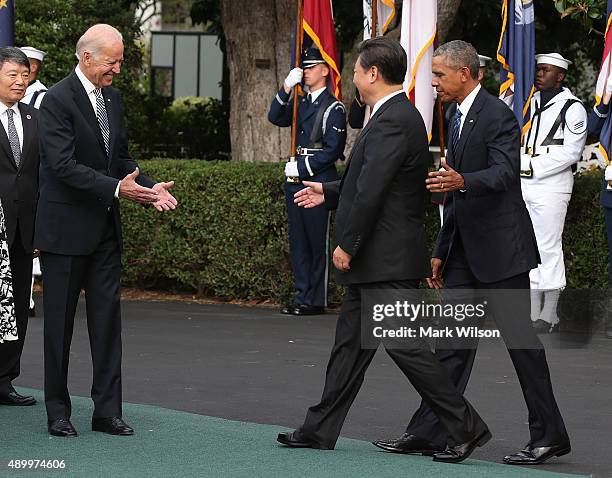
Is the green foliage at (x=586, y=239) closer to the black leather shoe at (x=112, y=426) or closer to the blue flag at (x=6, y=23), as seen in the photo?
the blue flag at (x=6, y=23)

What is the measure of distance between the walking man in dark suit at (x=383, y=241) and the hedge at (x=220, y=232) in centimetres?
552

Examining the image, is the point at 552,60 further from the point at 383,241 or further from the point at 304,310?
the point at 383,241

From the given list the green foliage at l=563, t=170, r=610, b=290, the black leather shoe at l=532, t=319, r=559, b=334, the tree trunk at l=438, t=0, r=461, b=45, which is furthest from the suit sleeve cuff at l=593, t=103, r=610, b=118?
the tree trunk at l=438, t=0, r=461, b=45

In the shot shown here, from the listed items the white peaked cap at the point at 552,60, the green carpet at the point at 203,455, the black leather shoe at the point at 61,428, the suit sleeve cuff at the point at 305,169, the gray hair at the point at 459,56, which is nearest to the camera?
the green carpet at the point at 203,455

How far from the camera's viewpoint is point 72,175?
6816 millimetres

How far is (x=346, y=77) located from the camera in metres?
15.6

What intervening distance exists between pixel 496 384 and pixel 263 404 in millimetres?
1682

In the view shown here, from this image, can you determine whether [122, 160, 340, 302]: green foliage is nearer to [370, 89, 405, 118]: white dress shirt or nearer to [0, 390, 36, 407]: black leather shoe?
[0, 390, 36, 407]: black leather shoe

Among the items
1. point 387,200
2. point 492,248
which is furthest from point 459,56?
point 492,248

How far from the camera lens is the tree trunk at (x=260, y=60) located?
560 inches

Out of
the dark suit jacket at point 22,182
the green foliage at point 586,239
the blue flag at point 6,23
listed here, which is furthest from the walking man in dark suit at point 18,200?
the green foliage at point 586,239

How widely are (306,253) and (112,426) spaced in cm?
530

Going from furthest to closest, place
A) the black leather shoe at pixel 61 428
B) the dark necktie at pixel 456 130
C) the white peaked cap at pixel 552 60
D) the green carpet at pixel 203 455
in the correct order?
the white peaked cap at pixel 552 60 → the black leather shoe at pixel 61 428 → the dark necktie at pixel 456 130 → the green carpet at pixel 203 455

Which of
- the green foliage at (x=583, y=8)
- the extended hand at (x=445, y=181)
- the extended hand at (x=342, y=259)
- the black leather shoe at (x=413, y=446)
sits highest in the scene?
the green foliage at (x=583, y=8)
